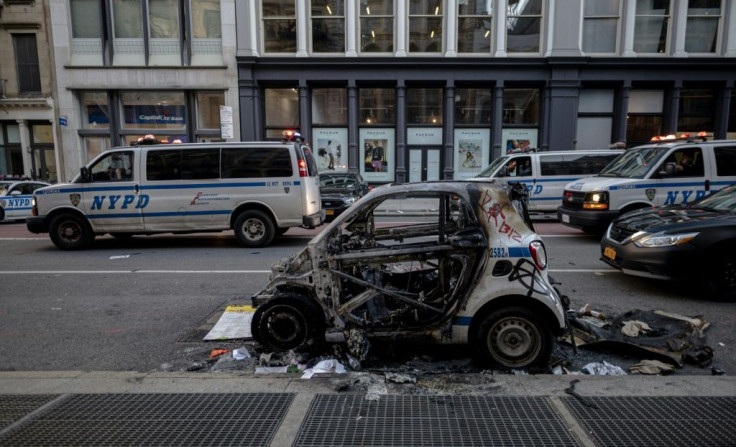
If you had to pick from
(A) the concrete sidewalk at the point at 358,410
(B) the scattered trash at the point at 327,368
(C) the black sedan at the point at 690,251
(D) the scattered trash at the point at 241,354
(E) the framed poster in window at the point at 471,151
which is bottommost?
(D) the scattered trash at the point at 241,354

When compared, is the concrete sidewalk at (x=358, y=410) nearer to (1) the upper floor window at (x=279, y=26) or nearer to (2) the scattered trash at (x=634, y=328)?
(2) the scattered trash at (x=634, y=328)

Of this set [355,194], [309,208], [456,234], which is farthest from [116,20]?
[456,234]

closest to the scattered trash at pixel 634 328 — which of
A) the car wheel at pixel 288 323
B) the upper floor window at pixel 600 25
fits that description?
the car wheel at pixel 288 323

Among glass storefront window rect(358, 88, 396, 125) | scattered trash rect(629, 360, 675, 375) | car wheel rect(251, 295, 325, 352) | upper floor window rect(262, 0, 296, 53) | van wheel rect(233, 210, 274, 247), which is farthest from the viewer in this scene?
glass storefront window rect(358, 88, 396, 125)

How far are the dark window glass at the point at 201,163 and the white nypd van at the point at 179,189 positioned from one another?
2 centimetres

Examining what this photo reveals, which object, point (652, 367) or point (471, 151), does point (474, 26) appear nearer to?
point (471, 151)

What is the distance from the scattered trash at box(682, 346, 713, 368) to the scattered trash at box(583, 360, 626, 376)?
2.18 ft

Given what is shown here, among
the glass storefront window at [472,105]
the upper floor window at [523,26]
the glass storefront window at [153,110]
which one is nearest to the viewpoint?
the upper floor window at [523,26]

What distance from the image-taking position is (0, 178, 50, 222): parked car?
588 inches

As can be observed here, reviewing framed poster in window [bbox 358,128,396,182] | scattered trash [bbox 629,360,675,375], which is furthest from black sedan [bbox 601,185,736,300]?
framed poster in window [bbox 358,128,396,182]

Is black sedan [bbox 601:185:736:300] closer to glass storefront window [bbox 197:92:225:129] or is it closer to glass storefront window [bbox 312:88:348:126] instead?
glass storefront window [bbox 312:88:348:126]

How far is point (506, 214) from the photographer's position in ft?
13.9

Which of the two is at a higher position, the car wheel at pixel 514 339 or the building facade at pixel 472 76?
the building facade at pixel 472 76

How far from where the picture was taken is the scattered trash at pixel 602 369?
4.10 m
